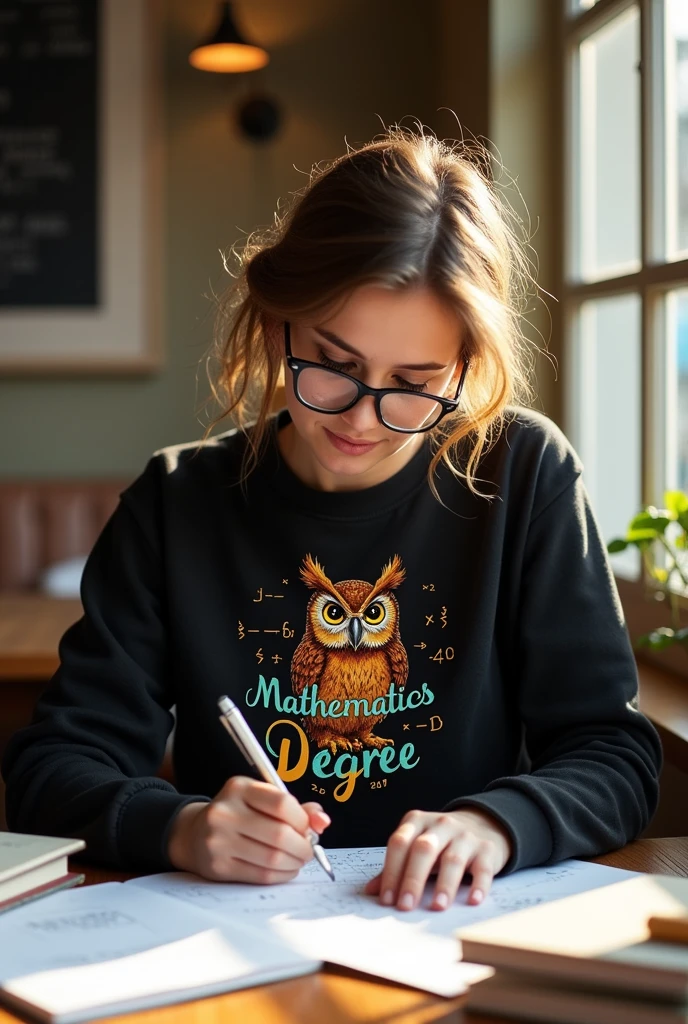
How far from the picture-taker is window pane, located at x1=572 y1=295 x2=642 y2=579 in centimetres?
240

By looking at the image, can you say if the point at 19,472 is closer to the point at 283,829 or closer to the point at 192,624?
the point at 192,624

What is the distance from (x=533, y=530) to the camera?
4.26 feet

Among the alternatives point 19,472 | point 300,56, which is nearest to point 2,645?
point 19,472

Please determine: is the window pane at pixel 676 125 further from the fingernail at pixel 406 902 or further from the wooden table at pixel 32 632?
the fingernail at pixel 406 902

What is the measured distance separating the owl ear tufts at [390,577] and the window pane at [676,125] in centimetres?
104

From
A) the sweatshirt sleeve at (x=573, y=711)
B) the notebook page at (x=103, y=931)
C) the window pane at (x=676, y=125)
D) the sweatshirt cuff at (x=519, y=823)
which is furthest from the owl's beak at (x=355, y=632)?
the window pane at (x=676, y=125)

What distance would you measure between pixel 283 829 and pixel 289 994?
0.60ft

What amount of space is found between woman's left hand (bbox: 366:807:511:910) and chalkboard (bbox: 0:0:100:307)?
3.12 metres

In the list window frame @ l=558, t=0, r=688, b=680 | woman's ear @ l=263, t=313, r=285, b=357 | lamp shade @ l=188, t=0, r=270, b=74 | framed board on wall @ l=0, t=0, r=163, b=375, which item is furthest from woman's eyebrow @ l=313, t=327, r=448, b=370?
framed board on wall @ l=0, t=0, r=163, b=375

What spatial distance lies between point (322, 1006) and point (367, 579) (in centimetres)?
61

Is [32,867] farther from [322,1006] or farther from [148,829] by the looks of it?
[322,1006]

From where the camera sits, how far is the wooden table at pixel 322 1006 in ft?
2.35

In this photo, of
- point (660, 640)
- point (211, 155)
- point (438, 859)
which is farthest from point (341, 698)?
point (211, 155)

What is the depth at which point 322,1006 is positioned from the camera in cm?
73
